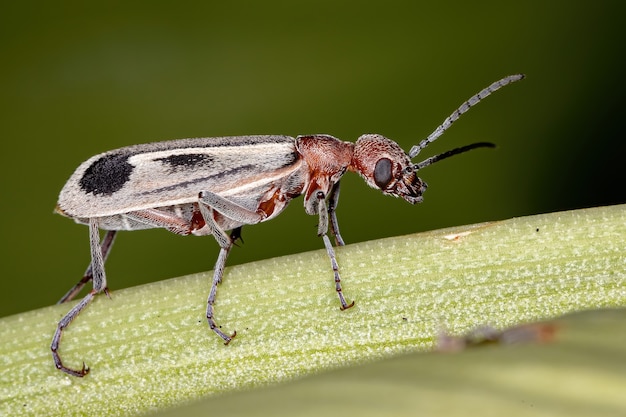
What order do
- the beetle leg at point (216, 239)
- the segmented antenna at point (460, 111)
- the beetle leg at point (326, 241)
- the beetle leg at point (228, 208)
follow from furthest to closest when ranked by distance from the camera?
the beetle leg at point (228, 208) < the segmented antenna at point (460, 111) < the beetle leg at point (216, 239) < the beetle leg at point (326, 241)

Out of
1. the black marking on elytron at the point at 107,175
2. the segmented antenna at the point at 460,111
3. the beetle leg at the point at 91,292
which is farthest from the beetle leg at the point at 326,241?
the black marking on elytron at the point at 107,175

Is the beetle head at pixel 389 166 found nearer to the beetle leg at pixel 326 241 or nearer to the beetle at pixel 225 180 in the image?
the beetle at pixel 225 180

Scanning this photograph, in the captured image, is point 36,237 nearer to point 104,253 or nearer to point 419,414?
point 104,253

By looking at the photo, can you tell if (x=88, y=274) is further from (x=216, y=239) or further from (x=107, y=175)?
(x=216, y=239)

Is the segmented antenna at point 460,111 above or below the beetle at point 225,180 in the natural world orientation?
above

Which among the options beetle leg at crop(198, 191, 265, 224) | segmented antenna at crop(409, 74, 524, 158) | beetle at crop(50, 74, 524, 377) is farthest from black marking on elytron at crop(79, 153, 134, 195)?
segmented antenna at crop(409, 74, 524, 158)
